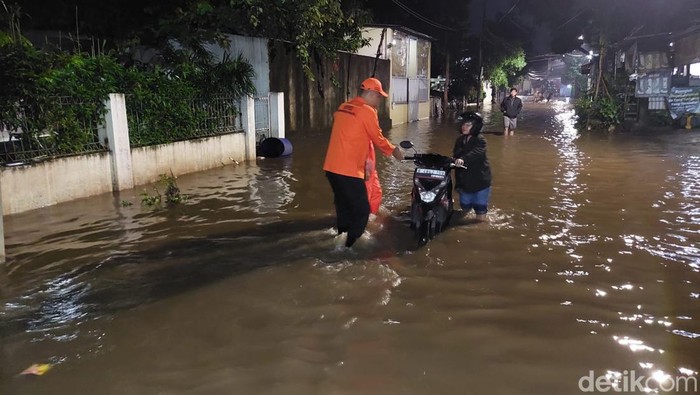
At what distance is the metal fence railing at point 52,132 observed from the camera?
24.6 ft

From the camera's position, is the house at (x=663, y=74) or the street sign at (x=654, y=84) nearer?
the house at (x=663, y=74)

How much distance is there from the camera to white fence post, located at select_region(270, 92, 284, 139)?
14.0 m

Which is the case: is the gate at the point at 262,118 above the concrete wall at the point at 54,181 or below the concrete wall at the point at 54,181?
above

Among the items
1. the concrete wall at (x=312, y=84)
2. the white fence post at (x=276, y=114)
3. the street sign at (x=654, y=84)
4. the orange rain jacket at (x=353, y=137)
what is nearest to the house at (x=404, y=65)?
the concrete wall at (x=312, y=84)

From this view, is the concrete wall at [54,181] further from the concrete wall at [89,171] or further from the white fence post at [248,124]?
the white fence post at [248,124]

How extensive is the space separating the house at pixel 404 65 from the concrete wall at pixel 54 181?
15.5 meters

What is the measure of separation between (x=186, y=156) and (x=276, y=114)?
158 inches

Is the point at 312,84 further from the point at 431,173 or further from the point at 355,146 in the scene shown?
the point at 355,146

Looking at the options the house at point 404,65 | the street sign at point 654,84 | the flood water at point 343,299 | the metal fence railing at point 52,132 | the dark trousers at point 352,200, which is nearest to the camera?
the flood water at point 343,299

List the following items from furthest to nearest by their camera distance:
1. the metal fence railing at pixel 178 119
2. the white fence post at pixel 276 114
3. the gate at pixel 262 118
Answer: the white fence post at pixel 276 114 < the gate at pixel 262 118 < the metal fence railing at pixel 178 119

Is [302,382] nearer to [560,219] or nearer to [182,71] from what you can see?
[560,219]

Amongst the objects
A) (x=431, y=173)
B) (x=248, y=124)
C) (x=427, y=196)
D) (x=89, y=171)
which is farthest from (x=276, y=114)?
(x=427, y=196)

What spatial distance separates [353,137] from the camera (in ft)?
16.7

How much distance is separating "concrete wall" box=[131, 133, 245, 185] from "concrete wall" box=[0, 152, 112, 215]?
0.74 metres
